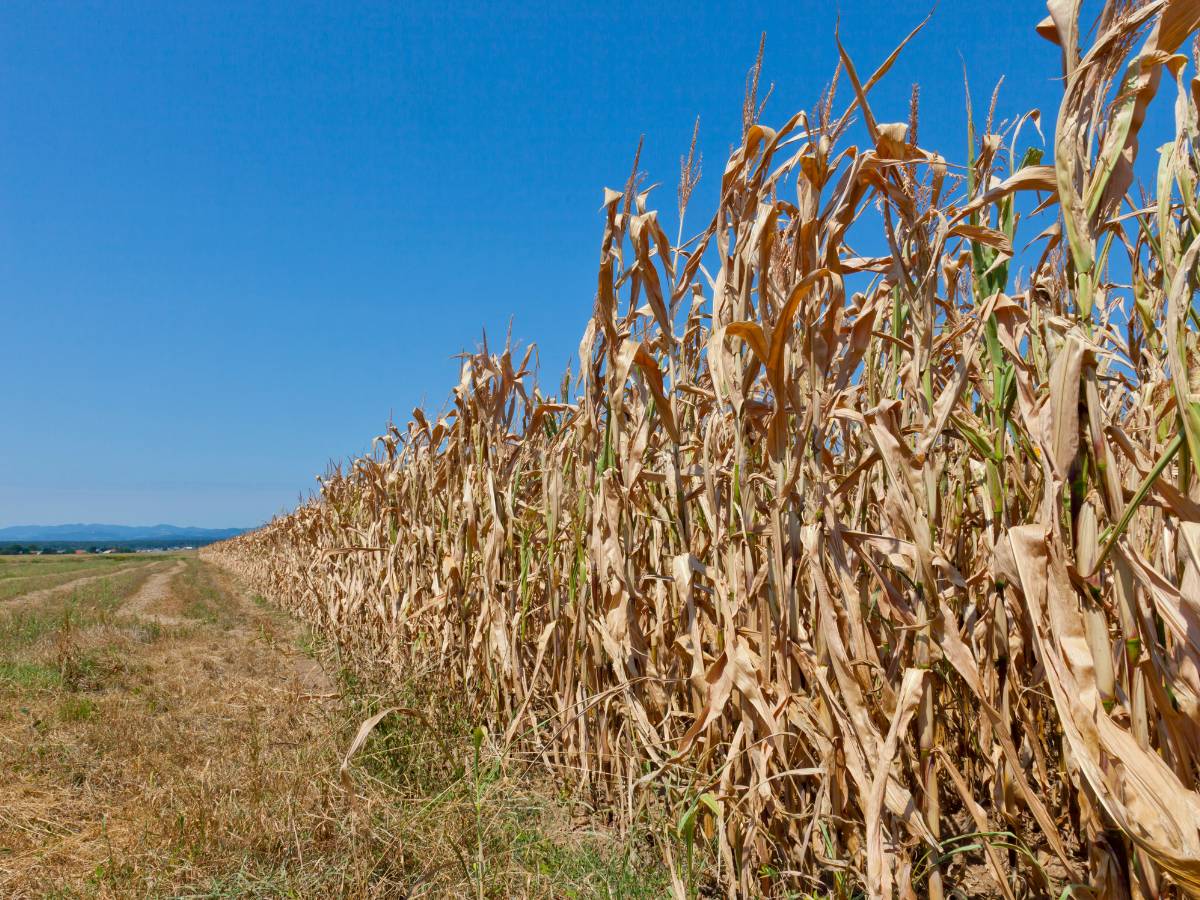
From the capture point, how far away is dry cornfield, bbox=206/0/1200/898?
1.38 metres

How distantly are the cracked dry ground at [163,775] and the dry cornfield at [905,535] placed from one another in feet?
3.36

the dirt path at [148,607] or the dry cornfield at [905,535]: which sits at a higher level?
the dry cornfield at [905,535]

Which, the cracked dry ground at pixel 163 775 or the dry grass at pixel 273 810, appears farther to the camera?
the cracked dry ground at pixel 163 775

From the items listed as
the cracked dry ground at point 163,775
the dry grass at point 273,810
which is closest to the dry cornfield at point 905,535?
the dry grass at point 273,810

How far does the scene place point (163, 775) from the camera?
4.09m

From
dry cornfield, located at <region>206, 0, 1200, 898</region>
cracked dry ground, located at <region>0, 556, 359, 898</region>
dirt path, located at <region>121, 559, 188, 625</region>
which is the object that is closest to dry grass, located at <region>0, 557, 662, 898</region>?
cracked dry ground, located at <region>0, 556, 359, 898</region>

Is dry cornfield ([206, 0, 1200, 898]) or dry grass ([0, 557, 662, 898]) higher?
dry cornfield ([206, 0, 1200, 898])

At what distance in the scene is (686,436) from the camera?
2936 millimetres

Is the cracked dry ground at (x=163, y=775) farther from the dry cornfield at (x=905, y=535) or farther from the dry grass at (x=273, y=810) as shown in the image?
the dry cornfield at (x=905, y=535)

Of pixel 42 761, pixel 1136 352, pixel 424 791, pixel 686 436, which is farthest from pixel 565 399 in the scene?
pixel 42 761

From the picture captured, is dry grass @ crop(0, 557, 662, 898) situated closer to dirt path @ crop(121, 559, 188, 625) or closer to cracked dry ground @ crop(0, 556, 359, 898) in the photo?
cracked dry ground @ crop(0, 556, 359, 898)

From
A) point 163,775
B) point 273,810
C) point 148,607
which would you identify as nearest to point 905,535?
point 273,810

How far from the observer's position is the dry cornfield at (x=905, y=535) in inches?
54.4

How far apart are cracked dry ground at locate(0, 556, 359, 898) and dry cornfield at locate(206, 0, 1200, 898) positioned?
1.02 m
